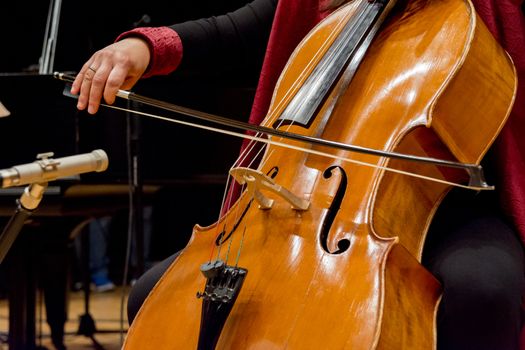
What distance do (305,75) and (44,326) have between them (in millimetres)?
2062

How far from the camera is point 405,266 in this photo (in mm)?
809

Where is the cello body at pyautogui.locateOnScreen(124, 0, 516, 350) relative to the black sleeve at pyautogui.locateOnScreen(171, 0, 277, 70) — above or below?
below

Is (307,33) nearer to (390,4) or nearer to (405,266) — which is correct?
(390,4)

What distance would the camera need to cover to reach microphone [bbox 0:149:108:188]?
2.46 feet

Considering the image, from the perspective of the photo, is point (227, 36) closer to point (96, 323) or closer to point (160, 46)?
point (160, 46)

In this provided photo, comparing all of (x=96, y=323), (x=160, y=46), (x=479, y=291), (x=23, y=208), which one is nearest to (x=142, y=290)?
(x=23, y=208)

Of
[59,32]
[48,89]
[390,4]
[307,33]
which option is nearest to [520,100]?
[390,4]

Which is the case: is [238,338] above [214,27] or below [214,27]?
below

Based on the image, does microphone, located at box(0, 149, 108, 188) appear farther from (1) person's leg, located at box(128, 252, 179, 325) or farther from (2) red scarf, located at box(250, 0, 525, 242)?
(2) red scarf, located at box(250, 0, 525, 242)

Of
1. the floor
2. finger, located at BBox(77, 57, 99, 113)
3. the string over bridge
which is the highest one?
finger, located at BBox(77, 57, 99, 113)

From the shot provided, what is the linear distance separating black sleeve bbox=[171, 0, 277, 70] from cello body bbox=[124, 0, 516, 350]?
0.16 meters

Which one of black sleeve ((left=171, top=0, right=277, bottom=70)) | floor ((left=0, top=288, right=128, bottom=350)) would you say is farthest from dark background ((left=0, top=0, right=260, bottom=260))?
→ black sleeve ((left=171, top=0, right=277, bottom=70))

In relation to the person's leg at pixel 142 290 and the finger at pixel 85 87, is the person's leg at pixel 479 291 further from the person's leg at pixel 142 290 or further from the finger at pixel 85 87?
the finger at pixel 85 87

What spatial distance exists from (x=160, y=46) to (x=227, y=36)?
177mm
